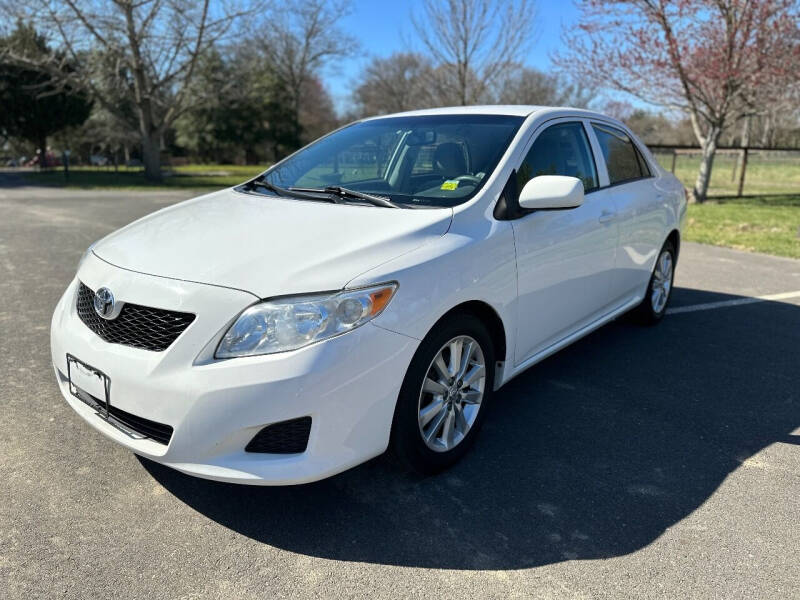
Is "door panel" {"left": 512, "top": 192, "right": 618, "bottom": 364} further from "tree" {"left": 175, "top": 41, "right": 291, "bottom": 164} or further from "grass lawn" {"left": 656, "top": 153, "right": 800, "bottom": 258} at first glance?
"tree" {"left": 175, "top": 41, "right": 291, "bottom": 164}

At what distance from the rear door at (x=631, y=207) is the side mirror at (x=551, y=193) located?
1.07 meters

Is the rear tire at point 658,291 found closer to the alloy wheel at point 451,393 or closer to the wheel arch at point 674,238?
the wheel arch at point 674,238

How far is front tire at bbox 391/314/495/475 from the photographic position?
2.62 metres

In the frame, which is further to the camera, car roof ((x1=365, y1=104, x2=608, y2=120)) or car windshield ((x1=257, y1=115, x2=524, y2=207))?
car roof ((x1=365, y1=104, x2=608, y2=120))

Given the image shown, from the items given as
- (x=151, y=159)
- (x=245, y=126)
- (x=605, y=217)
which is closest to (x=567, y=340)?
(x=605, y=217)

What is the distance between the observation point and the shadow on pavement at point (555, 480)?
2479 mm

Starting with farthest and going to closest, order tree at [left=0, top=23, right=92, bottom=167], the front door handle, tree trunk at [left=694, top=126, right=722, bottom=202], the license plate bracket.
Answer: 1. tree at [left=0, top=23, right=92, bottom=167]
2. tree trunk at [left=694, top=126, right=722, bottom=202]
3. the front door handle
4. the license plate bracket

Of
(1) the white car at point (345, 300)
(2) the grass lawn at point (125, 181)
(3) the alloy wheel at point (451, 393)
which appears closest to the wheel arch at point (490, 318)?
(1) the white car at point (345, 300)

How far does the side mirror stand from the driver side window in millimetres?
165

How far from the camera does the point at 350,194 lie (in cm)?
330

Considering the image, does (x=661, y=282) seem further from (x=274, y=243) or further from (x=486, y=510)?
(x=274, y=243)

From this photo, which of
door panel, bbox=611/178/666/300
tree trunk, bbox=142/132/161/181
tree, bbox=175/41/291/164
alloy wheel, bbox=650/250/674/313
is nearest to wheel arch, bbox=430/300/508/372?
door panel, bbox=611/178/666/300

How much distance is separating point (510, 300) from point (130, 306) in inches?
68.8

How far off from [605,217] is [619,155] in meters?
0.85
